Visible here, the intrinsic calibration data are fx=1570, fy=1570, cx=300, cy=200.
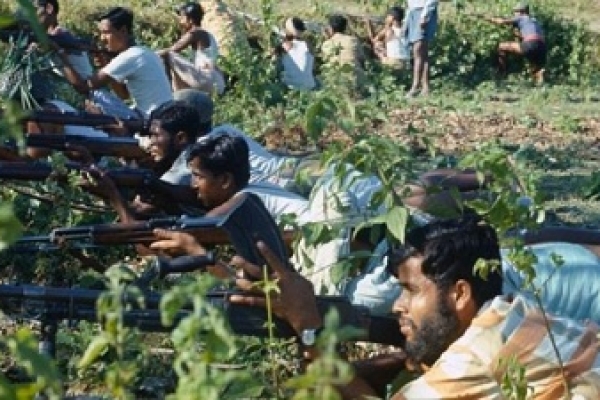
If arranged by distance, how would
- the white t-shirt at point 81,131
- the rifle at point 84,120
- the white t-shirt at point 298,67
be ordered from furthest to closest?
1. the white t-shirt at point 298,67
2. the white t-shirt at point 81,131
3. the rifle at point 84,120

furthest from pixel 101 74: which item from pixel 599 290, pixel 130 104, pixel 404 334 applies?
pixel 404 334

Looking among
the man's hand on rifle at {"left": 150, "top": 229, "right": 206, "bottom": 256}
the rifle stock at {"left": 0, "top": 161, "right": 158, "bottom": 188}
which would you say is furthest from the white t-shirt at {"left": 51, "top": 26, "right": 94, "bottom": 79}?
the man's hand on rifle at {"left": 150, "top": 229, "right": 206, "bottom": 256}

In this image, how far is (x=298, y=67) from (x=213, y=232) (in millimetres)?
8536

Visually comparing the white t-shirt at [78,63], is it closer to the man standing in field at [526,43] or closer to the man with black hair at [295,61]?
the man with black hair at [295,61]

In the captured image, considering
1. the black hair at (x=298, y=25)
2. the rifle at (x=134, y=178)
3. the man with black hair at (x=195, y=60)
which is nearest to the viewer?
the rifle at (x=134, y=178)

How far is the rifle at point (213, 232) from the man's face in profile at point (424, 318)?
1.34 ft

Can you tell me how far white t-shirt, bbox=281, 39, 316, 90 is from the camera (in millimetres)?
13195

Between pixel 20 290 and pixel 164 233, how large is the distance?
39.5 inches

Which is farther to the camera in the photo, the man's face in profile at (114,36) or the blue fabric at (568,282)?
the man's face in profile at (114,36)

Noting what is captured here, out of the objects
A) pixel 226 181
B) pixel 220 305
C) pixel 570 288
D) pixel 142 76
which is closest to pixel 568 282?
pixel 570 288

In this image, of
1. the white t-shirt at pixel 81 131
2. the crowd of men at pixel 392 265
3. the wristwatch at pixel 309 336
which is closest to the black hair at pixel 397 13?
the crowd of men at pixel 392 265

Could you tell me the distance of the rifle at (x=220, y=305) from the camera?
12.8ft

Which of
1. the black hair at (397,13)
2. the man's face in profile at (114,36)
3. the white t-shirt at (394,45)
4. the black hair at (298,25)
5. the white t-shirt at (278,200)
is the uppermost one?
the white t-shirt at (278,200)

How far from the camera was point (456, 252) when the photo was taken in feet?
12.6
